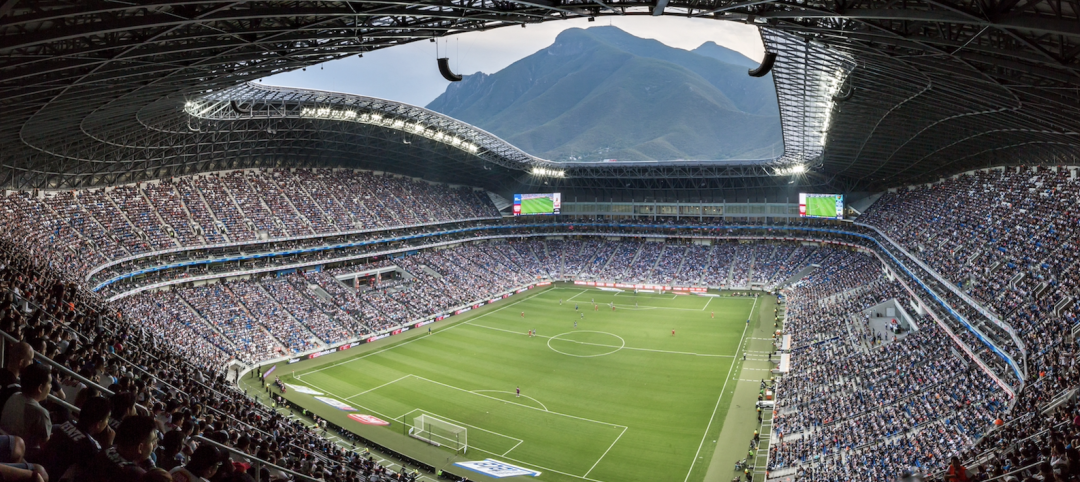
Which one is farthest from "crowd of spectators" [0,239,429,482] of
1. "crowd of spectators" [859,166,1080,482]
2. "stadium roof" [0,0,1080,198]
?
"crowd of spectators" [859,166,1080,482]

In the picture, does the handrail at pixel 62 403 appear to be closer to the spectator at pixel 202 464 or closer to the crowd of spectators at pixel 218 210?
the spectator at pixel 202 464

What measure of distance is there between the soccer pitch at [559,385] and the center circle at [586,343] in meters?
0.09

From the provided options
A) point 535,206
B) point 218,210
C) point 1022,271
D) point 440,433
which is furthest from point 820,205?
point 218,210

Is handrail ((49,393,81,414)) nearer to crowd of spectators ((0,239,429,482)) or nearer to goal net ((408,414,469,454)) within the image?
crowd of spectators ((0,239,429,482))

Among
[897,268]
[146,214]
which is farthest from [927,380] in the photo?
[146,214]

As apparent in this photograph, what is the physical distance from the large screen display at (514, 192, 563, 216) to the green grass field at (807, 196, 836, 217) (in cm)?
3065

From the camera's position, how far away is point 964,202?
49.2 m

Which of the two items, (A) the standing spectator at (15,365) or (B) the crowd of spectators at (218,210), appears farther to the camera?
(B) the crowd of spectators at (218,210)

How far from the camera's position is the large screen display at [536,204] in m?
84.2

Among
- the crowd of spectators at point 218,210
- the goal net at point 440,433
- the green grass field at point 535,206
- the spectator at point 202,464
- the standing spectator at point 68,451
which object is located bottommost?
the goal net at point 440,433

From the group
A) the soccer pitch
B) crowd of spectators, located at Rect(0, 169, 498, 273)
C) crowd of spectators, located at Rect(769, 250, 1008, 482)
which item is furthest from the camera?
crowd of spectators, located at Rect(0, 169, 498, 273)

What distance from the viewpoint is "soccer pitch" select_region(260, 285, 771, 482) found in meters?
32.5

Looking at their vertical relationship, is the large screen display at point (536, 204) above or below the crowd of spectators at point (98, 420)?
above

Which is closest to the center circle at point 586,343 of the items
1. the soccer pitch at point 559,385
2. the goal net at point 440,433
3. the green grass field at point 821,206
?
the soccer pitch at point 559,385
